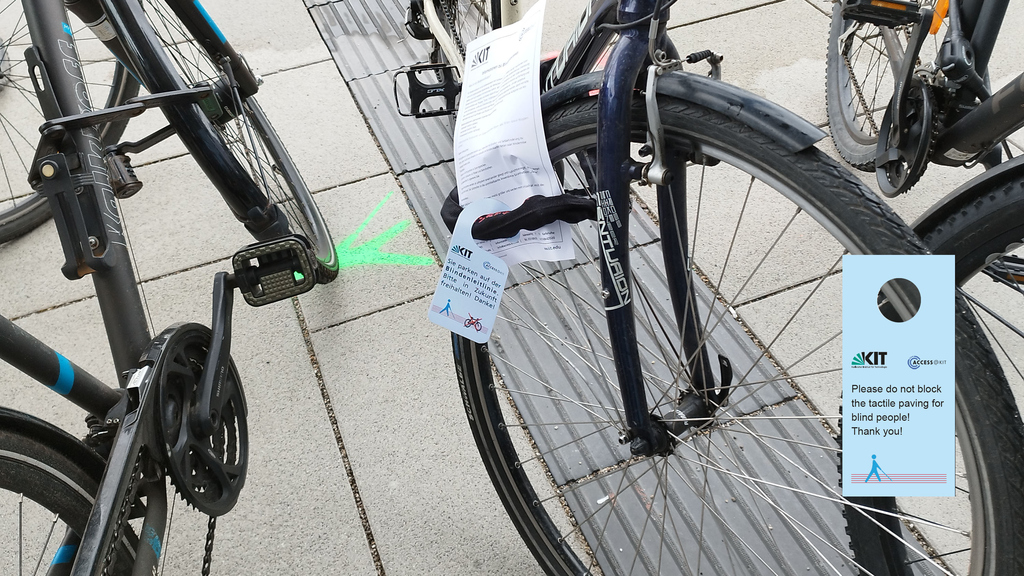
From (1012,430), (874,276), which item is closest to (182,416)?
(874,276)

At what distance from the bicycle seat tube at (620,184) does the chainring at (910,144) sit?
121 cm

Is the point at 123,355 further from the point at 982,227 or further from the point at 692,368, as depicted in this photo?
the point at 982,227

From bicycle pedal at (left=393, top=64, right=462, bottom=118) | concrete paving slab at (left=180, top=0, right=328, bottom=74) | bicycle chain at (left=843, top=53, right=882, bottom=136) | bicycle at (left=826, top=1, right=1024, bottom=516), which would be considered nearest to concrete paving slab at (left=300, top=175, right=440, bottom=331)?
bicycle pedal at (left=393, top=64, right=462, bottom=118)

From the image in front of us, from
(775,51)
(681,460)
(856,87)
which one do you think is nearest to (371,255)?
(681,460)

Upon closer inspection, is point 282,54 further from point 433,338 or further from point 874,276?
point 874,276

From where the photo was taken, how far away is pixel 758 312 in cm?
234

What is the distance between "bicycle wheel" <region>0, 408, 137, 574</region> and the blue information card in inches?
47.2

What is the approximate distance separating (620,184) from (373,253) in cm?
173

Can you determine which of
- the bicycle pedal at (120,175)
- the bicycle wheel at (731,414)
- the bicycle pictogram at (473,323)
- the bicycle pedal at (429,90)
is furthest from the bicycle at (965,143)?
the bicycle pedal at (120,175)

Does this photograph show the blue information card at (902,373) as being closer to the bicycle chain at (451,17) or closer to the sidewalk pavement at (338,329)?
the sidewalk pavement at (338,329)

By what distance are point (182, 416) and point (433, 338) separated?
0.96 metres

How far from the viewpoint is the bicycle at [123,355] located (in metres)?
1.30

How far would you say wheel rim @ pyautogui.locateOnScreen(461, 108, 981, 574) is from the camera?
175 cm

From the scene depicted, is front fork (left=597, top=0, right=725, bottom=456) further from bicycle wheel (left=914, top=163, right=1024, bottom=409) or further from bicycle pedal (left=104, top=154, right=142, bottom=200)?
bicycle pedal (left=104, top=154, right=142, bottom=200)
